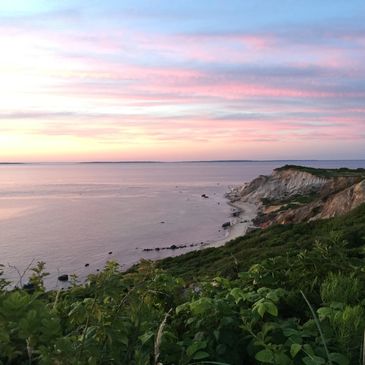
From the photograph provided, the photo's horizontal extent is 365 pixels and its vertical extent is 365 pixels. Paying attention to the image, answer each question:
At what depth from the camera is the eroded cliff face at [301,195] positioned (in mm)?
33750

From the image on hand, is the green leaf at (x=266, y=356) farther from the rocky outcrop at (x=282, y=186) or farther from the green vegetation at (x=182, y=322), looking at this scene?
the rocky outcrop at (x=282, y=186)

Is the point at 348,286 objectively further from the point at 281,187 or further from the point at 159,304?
the point at 281,187

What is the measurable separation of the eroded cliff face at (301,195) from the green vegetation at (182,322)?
28074 millimetres

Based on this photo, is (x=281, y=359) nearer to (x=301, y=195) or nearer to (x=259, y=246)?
(x=259, y=246)

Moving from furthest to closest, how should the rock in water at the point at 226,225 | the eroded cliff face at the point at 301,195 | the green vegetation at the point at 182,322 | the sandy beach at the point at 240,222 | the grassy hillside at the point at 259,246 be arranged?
the rock in water at the point at 226,225, the sandy beach at the point at 240,222, the eroded cliff face at the point at 301,195, the grassy hillside at the point at 259,246, the green vegetation at the point at 182,322

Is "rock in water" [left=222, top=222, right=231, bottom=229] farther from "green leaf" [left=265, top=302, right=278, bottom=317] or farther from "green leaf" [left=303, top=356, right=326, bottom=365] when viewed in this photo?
"green leaf" [left=303, top=356, right=326, bottom=365]

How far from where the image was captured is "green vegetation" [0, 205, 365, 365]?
237cm

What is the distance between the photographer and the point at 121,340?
2.53m

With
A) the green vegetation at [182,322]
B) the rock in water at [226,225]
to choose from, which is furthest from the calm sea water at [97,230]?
the green vegetation at [182,322]

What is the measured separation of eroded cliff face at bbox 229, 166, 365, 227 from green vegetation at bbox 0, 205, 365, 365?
92.1 feet

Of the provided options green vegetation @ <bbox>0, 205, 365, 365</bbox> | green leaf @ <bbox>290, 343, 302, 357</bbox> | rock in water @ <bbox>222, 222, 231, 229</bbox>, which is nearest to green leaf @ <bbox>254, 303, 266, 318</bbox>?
green vegetation @ <bbox>0, 205, 365, 365</bbox>

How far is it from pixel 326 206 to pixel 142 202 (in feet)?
203

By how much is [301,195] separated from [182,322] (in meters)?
65.0

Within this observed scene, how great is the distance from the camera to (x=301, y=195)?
66000 mm
